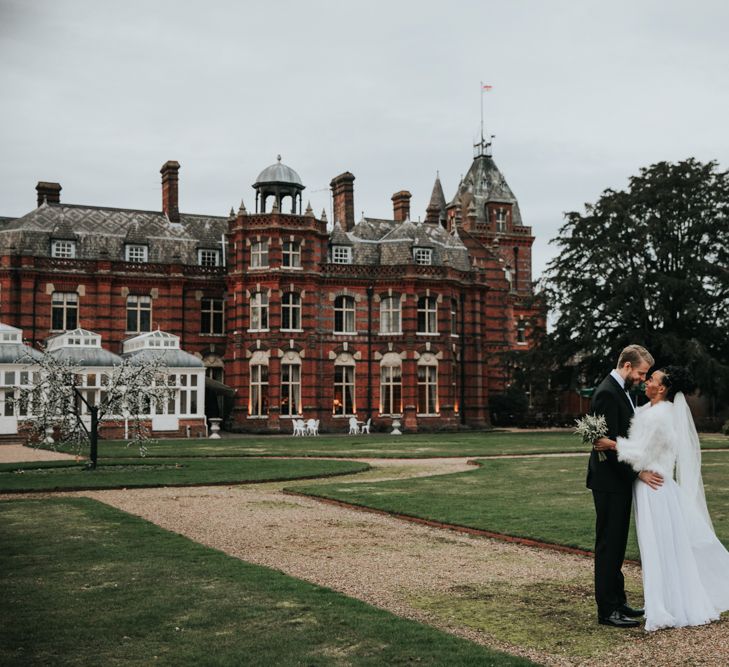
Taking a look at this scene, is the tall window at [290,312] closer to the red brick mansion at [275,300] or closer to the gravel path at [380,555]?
the red brick mansion at [275,300]

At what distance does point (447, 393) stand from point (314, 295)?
27.9ft

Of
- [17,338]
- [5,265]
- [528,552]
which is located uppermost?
[5,265]

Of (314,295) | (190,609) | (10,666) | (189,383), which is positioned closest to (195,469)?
(190,609)

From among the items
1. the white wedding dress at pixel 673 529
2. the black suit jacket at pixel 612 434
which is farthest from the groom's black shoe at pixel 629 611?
the black suit jacket at pixel 612 434

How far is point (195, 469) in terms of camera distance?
2177 cm

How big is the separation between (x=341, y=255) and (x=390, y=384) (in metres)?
7.26

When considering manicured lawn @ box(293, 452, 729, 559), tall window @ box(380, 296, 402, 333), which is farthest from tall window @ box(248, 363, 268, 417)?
manicured lawn @ box(293, 452, 729, 559)

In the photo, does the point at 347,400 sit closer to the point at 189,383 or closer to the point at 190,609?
the point at 189,383

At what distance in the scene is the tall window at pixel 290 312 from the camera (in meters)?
45.3

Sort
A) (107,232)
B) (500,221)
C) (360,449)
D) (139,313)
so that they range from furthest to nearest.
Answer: (500,221) < (107,232) < (139,313) < (360,449)

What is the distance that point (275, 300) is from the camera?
44.9m

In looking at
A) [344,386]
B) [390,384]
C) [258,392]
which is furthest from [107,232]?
[390,384]

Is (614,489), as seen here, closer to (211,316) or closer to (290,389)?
(290,389)

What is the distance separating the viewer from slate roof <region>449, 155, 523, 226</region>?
69.9 meters
